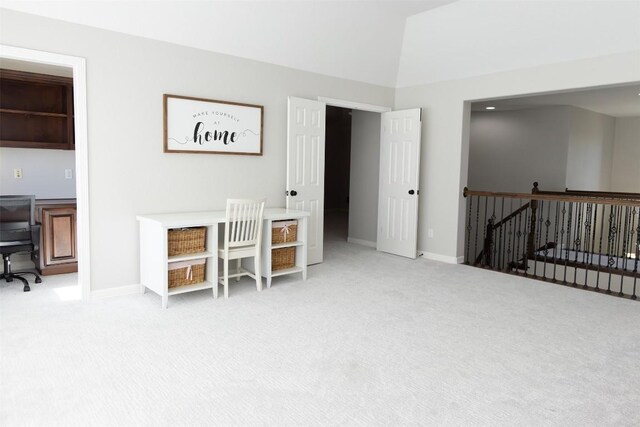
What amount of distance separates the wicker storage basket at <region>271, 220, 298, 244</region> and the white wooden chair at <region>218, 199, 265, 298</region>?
10.6 inches

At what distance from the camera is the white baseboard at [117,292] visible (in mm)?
3984

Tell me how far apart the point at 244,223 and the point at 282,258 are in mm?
774

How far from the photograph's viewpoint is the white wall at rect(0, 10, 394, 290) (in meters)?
3.75

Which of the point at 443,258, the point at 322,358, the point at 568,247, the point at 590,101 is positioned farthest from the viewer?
the point at 590,101

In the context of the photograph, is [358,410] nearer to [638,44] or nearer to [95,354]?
[95,354]

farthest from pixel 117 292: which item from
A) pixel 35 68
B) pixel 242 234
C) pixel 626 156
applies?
pixel 626 156

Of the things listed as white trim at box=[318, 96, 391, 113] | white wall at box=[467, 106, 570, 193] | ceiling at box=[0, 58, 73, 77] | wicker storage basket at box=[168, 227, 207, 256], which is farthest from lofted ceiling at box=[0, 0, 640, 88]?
white wall at box=[467, 106, 570, 193]

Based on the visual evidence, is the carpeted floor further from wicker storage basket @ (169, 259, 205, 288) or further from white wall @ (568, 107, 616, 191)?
white wall @ (568, 107, 616, 191)

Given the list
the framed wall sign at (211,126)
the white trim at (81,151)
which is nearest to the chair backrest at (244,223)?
the framed wall sign at (211,126)

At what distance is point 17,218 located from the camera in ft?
14.2

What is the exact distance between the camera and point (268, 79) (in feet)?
16.2

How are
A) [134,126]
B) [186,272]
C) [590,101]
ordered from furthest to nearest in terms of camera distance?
[590,101] < [134,126] < [186,272]

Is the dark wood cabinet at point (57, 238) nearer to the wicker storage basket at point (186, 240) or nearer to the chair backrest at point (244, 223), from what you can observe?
the wicker storage basket at point (186, 240)

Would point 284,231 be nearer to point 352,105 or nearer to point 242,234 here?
point 242,234
